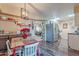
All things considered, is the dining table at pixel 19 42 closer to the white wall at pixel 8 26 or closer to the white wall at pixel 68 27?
the white wall at pixel 8 26

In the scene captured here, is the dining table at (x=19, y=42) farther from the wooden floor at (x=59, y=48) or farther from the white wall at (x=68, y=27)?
the white wall at (x=68, y=27)

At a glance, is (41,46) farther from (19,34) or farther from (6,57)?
(6,57)

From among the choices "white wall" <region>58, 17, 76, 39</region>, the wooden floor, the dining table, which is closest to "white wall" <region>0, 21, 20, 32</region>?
the dining table

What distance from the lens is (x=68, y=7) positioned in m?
2.19

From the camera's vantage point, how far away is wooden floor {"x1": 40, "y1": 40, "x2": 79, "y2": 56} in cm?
219

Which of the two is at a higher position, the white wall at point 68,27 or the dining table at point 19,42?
the white wall at point 68,27

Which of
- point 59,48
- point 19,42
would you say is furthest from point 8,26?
point 59,48

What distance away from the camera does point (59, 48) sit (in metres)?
2.25

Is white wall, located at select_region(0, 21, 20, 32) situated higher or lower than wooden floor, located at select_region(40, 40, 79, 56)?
higher

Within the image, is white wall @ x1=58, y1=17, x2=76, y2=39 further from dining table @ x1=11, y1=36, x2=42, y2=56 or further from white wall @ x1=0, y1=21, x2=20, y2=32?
white wall @ x1=0, y1=21, x2=20, y2=32

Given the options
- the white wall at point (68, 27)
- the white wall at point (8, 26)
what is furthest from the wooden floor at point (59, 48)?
the white wall at point (8, 26)

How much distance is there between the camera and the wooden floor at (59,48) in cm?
219

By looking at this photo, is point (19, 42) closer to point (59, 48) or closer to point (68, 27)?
point (59, 48)

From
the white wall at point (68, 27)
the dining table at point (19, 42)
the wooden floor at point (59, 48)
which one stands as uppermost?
the white wall at point (68, 27)
